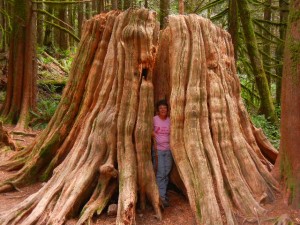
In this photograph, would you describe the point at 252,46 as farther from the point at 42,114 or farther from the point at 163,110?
the point at 42,114

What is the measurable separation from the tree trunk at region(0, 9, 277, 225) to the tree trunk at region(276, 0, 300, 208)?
0.40m

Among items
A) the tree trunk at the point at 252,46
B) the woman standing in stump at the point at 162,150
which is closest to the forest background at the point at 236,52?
the tree trunk at the point at 252,46

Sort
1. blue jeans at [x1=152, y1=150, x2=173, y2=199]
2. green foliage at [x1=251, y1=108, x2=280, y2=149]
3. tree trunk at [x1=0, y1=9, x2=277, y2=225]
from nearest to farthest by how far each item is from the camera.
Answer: tree trunk at [x1=0, y1=9, x2=277, y2=225], blue jeans at [x1=152, y1=150, x2=173, y2=199], green foliage at [x1=251, y1=108, x2=280, y2=149]

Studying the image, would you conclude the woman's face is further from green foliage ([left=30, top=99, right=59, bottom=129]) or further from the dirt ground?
green foliage ([left=30, top=99, right=59, bottom=129])

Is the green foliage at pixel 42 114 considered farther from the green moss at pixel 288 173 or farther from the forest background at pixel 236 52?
the green moss at pixel 288 173

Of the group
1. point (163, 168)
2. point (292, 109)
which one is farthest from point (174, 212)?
point (292, 109)

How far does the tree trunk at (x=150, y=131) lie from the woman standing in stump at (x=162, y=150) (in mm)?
145

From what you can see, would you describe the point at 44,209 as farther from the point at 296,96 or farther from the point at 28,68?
the point at 28,68

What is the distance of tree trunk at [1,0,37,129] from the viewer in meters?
11.2

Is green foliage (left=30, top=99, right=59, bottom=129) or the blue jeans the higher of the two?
green foliage (left=30, top=99, right=59, bottom=129)

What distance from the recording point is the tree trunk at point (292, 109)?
5.30m

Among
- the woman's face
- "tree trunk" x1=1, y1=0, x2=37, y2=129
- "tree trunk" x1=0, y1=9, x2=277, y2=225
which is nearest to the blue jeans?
"tree trunk" x1=0, y1=9, x2=277, y2=225

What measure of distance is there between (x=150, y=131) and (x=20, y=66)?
21.6 feet

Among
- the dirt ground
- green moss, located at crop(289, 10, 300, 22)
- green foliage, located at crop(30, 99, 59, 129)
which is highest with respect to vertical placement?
green moss, located at crop(289, 10, 300, 22)
